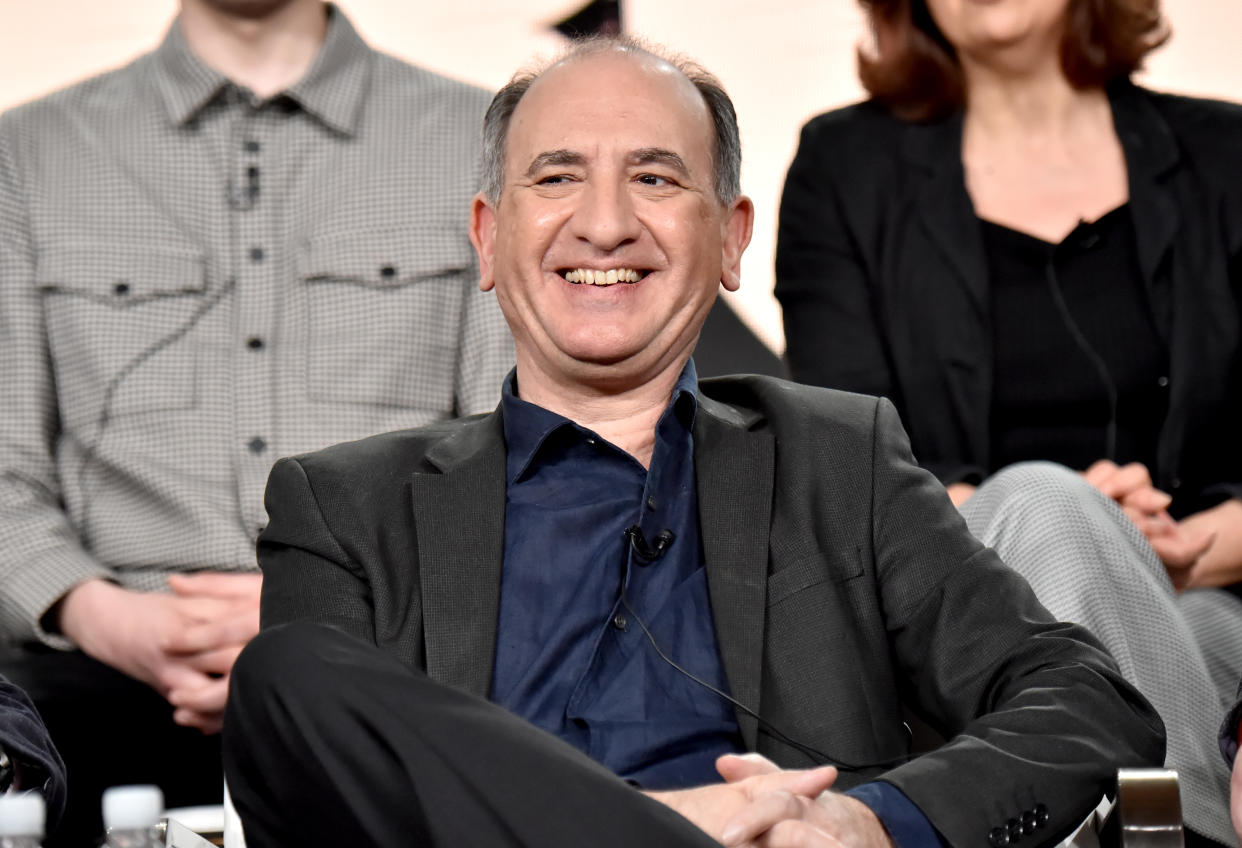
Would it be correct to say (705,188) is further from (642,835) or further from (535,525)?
(642,835)

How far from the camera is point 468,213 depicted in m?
2.57

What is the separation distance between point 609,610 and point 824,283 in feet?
3.45

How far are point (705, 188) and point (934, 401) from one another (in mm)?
738

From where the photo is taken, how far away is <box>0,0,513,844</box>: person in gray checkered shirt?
235 cm

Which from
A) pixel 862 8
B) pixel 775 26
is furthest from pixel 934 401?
pixel 775 26

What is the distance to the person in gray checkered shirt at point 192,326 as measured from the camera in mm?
2348

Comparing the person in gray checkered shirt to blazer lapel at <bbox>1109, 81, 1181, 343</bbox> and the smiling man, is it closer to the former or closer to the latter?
the smiling man

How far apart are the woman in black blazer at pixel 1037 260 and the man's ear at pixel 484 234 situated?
727 millimetres

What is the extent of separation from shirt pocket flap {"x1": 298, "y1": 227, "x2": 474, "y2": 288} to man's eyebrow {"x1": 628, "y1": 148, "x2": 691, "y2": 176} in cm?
68

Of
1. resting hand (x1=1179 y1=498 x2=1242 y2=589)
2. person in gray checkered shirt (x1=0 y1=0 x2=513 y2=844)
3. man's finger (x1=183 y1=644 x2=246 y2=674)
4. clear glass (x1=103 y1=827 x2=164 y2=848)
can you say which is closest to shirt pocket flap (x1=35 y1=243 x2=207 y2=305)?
person in gray checkered shirt (x1=0 y1=0 x2=513 y2=844)

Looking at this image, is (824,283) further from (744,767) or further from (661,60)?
(744,767)

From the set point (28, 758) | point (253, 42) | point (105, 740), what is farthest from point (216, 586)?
point (253, 42)

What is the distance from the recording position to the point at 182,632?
7.39 feet

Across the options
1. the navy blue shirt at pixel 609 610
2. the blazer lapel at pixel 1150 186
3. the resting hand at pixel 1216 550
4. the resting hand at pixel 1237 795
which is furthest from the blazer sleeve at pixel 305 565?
the blazer lapel at pixel 1150 186
